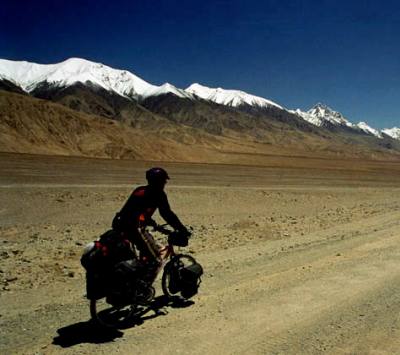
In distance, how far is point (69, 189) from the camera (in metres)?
27.6

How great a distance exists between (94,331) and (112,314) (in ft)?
1.86

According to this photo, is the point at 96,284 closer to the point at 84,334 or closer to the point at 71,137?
the point at 84,334

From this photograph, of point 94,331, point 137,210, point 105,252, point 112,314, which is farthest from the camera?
point 112,314

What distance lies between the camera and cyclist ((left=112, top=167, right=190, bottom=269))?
258 inches

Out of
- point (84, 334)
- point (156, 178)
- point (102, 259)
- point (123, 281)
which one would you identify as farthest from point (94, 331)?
point (156, 178)

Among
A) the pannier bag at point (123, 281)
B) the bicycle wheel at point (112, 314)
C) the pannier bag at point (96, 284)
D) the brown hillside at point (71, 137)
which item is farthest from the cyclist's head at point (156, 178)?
the brown hillside at point (71, 137)

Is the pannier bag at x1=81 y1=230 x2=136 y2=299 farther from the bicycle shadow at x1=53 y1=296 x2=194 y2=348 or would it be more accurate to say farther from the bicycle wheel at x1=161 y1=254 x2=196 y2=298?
the bicycle wheel at x1=161 y1=254 x2=196 y2=298

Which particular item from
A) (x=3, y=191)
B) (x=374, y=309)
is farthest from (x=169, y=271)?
(x=3, y=191)

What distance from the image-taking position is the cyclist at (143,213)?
655 centimetres

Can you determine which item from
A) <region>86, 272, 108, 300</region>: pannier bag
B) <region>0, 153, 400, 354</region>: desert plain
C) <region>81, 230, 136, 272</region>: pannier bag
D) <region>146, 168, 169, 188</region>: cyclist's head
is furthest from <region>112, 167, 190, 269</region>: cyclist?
<region>0, 153, 400, 354</region>: desert plain

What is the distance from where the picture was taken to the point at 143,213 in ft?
21.7

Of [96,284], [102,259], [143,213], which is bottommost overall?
[96,284]

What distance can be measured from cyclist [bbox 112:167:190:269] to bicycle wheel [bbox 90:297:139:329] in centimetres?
71

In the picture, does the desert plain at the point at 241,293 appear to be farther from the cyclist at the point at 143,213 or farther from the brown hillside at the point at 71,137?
the brown hillside at the point at 71,137
